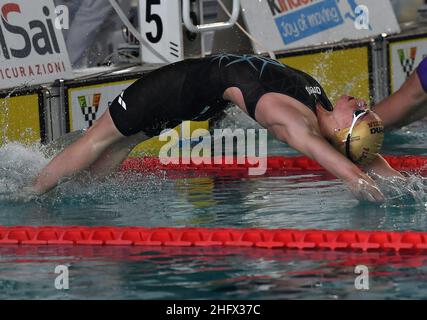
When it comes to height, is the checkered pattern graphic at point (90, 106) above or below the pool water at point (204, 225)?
above

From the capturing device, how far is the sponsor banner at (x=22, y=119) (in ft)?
26.0

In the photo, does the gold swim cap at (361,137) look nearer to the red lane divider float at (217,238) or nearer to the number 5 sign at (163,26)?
the red lane divider float at (217,238)

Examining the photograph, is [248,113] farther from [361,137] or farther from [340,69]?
[340,69]

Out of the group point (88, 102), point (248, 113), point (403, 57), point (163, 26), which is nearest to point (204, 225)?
point (248, 113)

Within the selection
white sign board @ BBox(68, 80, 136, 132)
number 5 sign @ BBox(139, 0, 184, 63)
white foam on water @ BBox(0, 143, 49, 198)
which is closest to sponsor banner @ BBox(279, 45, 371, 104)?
number 5 sign @ BBox(139, 0, 184, 63)

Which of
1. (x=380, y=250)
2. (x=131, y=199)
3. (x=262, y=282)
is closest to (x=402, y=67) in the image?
(x=131, y=199)

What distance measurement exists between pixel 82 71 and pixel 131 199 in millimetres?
2963

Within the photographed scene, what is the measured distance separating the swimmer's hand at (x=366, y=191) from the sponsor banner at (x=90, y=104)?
3.13 metres

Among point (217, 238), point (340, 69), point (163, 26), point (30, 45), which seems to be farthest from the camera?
point (340, 69)

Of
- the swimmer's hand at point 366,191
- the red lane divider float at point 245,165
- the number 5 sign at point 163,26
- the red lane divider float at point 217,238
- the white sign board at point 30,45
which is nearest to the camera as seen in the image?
the red lane divider float at point 217,238

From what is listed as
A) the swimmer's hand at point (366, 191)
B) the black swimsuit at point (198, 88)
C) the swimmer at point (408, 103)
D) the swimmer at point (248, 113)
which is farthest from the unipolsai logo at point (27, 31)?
the swimmer's hand at point (366, 191)

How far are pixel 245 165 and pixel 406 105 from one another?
4.68 ft

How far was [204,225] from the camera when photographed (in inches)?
207

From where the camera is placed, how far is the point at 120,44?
9.55 m
